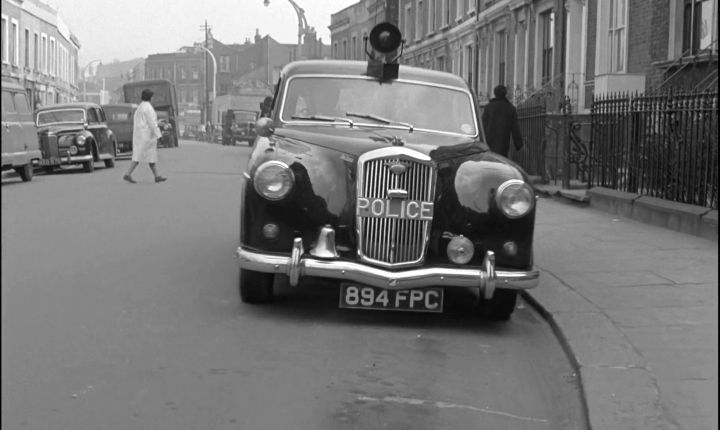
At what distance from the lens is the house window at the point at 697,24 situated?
606 inches

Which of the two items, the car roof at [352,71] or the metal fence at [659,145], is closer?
the car roof at [352,71]

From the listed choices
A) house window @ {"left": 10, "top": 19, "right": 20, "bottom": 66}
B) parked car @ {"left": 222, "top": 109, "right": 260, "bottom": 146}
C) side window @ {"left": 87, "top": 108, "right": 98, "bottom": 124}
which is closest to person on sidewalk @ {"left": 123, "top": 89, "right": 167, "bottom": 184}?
side window @ {"left": 87, "top": 108, "right": 98, "bottom": 124}

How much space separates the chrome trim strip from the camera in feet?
19.0

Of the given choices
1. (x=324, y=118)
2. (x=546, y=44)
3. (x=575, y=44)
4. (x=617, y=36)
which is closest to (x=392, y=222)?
(x=324, y=118)

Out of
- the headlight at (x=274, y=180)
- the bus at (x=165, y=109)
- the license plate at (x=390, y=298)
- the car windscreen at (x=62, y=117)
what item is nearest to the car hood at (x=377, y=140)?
the headlight at (x=274, y=180)

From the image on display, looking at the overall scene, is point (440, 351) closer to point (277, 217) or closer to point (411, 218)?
point (411, 218)

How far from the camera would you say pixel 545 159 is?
17188 mm

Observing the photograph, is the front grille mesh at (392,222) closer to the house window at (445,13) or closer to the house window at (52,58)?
the house window at (52,58)

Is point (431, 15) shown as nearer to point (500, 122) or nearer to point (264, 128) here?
point (500, 122)

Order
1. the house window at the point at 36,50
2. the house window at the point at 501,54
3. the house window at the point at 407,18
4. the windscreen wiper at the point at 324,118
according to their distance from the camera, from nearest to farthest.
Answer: the house window at the point at 36,50 → the windscreen wiper at the point at 324,118 → the house window at the point at 501,54 → the house window at the point at 407,18

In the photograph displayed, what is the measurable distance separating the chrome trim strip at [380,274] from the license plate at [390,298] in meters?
0.19

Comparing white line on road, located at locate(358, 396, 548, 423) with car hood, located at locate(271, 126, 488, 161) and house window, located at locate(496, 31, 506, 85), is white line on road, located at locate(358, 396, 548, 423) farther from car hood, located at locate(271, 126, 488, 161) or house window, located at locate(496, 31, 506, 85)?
house window, located at locate(496, 31, 506, 85)

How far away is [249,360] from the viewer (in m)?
5.14

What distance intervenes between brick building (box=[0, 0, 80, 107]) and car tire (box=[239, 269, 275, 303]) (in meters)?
3.97
